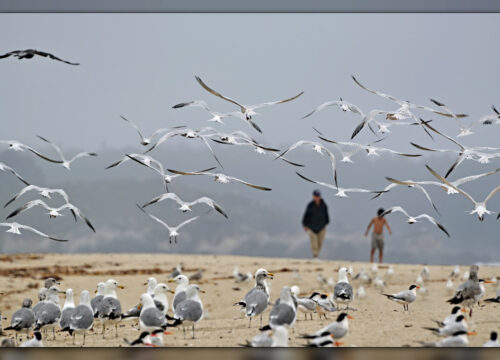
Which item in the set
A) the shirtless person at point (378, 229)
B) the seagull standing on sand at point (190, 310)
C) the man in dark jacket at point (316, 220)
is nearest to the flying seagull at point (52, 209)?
the seagull standing on sand at point (190, 310)

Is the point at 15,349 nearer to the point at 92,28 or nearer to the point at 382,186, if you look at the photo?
the point at 92,28

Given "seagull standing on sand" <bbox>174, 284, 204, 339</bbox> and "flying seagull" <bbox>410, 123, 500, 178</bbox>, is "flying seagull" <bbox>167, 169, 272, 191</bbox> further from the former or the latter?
"flying seagull" <bbox>410, 123, 500, 178</bbox>

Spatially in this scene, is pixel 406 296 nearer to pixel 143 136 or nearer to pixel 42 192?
pixel 143 136

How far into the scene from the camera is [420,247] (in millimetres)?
5945

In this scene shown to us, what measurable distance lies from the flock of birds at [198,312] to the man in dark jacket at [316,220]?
0.95ft

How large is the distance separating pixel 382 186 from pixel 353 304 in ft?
2.84

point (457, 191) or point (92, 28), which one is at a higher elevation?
→ point (92, 28)

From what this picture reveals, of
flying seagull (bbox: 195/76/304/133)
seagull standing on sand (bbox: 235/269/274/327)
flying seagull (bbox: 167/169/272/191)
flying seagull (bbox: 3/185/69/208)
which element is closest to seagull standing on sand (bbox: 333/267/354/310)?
seagull standing on sand (bbox: 235/269/274/327)

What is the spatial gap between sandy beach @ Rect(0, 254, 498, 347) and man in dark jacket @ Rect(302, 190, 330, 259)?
9.1 inches

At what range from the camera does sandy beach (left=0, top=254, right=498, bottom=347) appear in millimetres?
5496

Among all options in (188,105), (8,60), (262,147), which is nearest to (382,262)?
(262,147)

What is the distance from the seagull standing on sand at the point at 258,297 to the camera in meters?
5.59

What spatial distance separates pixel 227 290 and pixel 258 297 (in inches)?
22.4

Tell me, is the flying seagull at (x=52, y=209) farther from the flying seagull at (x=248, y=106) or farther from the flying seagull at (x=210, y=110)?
the flying seagull at (x=248, y=106)
